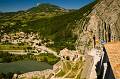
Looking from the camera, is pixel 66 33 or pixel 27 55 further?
pixel 66 33

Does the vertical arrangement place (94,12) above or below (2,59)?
above

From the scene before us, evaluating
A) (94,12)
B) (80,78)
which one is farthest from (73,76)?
(94,12)

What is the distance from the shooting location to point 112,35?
117 meters

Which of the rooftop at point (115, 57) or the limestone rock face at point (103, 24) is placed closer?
the rooftop at point (115, 57)

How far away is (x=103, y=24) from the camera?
13088 cm

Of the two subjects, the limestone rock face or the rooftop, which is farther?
the limestone rock face

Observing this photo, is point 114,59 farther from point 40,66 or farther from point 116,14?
point 116,14

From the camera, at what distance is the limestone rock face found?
4744 inches

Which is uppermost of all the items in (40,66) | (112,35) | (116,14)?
(116,14)

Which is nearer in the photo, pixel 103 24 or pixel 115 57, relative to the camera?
pixel 115 57

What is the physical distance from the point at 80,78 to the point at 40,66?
66134mm

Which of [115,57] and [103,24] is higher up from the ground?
[103,24]

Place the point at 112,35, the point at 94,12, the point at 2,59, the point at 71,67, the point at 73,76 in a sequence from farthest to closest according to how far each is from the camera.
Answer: the point at 94,12 → the point at 2,59 → the point at 112,35 → the point at 71,67 → the point at 73,76

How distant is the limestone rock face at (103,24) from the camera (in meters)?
120
